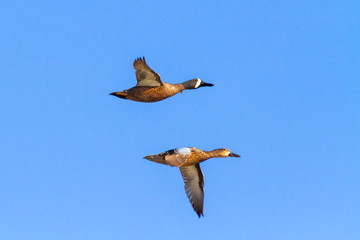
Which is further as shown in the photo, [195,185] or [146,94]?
[195,185]

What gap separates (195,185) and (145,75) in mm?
3498

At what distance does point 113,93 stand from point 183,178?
320 cm

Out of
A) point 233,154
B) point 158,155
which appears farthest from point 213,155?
point 158,155

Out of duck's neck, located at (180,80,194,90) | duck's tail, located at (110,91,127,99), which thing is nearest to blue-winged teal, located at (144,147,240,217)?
duck's neck, located at (180,80,194,90)

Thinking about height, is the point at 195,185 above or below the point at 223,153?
below

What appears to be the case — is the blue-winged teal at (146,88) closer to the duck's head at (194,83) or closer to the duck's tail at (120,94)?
the duck's tail at (120,94)

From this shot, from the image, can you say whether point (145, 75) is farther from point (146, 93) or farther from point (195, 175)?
point (195, 175)

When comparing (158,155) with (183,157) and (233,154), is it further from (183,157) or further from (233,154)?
(233,154)

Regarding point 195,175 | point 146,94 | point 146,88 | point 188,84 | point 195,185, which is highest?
point 188,84

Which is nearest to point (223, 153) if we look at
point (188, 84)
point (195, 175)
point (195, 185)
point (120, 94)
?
point (195, 175)

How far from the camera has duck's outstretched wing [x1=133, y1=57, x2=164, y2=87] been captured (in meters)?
20.2

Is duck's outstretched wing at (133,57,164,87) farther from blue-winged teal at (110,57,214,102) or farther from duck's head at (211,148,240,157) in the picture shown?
duck's head at (211,148,240,157)

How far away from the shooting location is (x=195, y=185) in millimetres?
20750

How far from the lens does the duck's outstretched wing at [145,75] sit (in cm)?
2020
